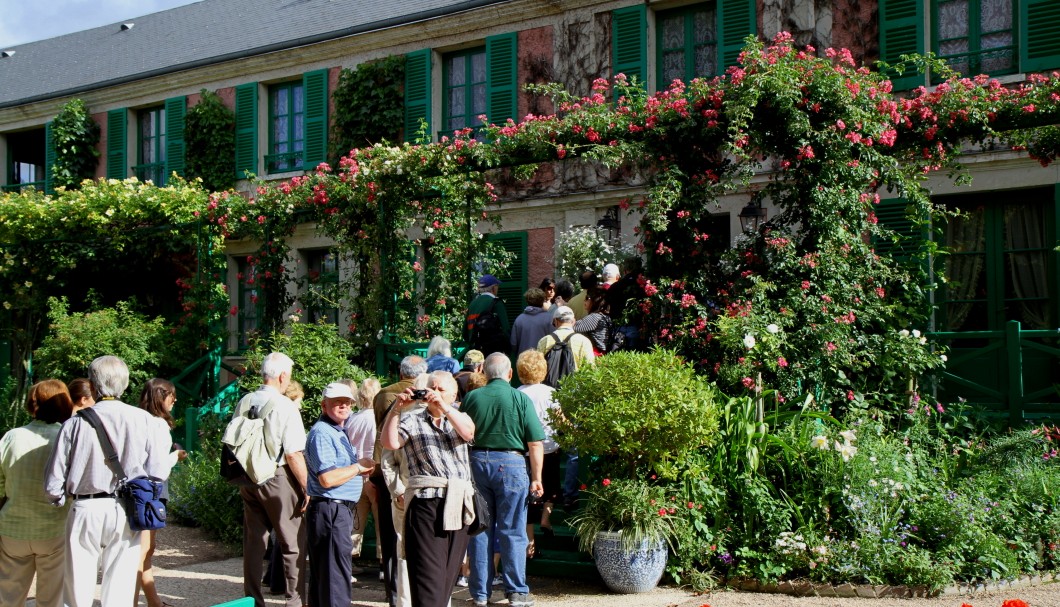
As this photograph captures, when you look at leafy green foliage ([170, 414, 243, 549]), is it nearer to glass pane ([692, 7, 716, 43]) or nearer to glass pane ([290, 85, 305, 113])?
glass pane ([290, 85, 305, 113])

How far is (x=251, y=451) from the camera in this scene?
6.11 m

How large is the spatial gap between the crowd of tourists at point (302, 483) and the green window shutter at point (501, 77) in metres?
8.18

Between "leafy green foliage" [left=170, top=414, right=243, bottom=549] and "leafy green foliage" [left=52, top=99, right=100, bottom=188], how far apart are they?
1039 centimetres

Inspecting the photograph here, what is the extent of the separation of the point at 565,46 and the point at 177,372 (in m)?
6.72

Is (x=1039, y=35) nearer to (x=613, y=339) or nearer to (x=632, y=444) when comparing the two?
(x=613, y=339)

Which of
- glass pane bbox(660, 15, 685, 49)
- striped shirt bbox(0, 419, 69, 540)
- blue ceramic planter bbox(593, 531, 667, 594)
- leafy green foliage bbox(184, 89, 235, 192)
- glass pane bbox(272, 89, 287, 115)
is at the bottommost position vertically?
blue ceramic planter bbox(593, 531, 667, 594)

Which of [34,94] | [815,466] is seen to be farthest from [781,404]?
[34,94]

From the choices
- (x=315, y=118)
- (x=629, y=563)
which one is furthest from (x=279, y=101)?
(x=629, y=563)

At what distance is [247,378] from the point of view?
10.1m

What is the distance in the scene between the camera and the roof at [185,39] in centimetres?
1612

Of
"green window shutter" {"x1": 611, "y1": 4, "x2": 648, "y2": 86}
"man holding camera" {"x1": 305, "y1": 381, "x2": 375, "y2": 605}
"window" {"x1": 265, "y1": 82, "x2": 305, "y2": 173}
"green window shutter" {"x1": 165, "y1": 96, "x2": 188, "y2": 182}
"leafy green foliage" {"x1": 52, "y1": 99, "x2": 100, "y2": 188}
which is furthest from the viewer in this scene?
"leafy green foliage" {"x1": 52, "y1": 99, "x2": 100, "y2": 188}

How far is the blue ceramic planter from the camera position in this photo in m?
6.62

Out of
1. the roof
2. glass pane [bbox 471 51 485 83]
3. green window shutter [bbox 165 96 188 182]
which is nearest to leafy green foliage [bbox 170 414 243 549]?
glass pane [bbox 471 51 485 83]

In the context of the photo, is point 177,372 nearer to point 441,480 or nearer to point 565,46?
point 565,46
